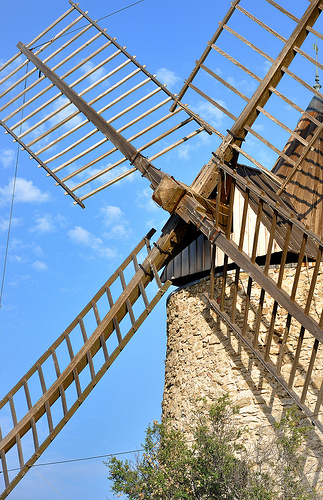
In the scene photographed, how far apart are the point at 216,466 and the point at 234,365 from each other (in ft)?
3.60

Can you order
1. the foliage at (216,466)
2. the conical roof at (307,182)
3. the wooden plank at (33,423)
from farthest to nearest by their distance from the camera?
the conical roof at (307,182) → the wooden plank at (33,423) → the foliage at (216,466)

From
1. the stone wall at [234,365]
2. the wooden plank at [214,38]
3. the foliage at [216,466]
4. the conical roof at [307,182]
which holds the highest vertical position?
the wooden plank at [214,38]

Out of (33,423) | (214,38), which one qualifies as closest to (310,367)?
(33,423)

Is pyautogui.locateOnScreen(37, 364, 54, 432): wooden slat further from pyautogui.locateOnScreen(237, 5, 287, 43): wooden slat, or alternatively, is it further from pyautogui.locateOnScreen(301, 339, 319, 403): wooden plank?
pyautogui.locateOnScreen(237, 5, 287, 43): wooden slat

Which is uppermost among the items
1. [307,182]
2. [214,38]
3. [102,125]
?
[102,125]

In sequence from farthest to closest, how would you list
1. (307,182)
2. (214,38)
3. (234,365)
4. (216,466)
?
1. (307,182)
2. (214,38)
3. (234,365)
4. (216,466)

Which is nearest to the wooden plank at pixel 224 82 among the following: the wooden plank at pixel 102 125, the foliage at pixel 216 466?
the wooden plank at pixel 102 125

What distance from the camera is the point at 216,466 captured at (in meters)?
5.80

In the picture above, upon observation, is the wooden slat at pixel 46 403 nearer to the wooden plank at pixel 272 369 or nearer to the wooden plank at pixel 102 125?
the wooden plank at pixel 272 369

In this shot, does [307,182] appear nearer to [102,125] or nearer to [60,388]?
[102,125]

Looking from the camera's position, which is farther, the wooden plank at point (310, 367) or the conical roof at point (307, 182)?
the conical roof at point (307, 182)

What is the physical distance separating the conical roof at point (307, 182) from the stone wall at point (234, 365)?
2.70 ft

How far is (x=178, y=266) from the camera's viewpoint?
7.54 m

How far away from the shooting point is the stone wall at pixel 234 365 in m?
6.27
